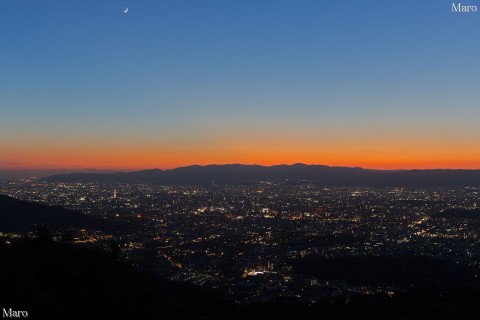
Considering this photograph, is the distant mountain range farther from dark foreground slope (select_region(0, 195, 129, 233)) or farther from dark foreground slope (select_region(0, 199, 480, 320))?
dark foreground slope (select_region(0, 199, 480, 320))

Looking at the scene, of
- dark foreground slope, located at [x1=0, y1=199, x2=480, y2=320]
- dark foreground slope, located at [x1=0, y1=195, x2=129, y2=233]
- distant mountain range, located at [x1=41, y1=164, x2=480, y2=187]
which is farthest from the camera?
distant mountain range, located at [x1=41, y1=164, x2=480, y2=187]

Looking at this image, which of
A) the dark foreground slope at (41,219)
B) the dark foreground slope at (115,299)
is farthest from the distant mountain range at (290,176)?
the dark foreground slope at (115,299)

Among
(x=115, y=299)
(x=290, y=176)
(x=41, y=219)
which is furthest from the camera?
(x=290, y=176)

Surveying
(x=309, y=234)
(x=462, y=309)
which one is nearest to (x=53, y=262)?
(x=462, y=309)

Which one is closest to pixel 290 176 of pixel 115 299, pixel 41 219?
pixel 41 219

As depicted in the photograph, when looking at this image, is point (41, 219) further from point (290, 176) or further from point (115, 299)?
point (290, 176)

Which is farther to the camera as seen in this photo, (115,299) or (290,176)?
(290,176)

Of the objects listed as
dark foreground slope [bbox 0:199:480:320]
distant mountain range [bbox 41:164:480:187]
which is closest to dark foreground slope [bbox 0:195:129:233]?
dark foreground slope [bbox 0:199:480:320]

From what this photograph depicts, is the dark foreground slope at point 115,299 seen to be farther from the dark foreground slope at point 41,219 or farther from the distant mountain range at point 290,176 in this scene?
the distant mountain range at point 290,176

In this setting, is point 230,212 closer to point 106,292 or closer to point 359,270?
point 359,270
